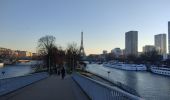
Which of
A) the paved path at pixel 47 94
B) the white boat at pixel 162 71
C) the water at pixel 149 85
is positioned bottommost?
the water at pixel 149 85

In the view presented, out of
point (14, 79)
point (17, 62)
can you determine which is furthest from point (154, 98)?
point (17, 62)

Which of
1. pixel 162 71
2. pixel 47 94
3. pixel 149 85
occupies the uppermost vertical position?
pixel 47 94

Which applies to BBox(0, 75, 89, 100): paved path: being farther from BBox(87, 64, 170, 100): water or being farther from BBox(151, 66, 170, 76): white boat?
BBox(151, 66, 170, 76): white boat

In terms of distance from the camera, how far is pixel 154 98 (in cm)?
3850

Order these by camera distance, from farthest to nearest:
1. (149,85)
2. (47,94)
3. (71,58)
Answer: (71,58) < (149,85) < (47,94)

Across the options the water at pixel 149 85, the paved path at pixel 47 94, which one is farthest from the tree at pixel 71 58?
the paved path at pixel 47 94

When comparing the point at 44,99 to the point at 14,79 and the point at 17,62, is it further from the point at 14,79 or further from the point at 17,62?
the point at 17,62

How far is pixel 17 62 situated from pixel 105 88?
7218 inches

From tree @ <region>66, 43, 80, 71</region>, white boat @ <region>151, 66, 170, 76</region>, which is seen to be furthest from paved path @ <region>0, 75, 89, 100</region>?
white boat @ <region>151, 66, 170, 76</region>

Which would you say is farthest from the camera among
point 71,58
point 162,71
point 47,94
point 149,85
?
point 162,71

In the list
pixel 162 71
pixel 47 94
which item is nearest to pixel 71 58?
pixel 162 71

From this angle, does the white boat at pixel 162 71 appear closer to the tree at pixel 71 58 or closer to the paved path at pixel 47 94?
the tree at pixel 71 58

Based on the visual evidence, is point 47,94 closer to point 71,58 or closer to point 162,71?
point 71,58

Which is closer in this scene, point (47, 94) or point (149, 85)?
point (47, 94)
